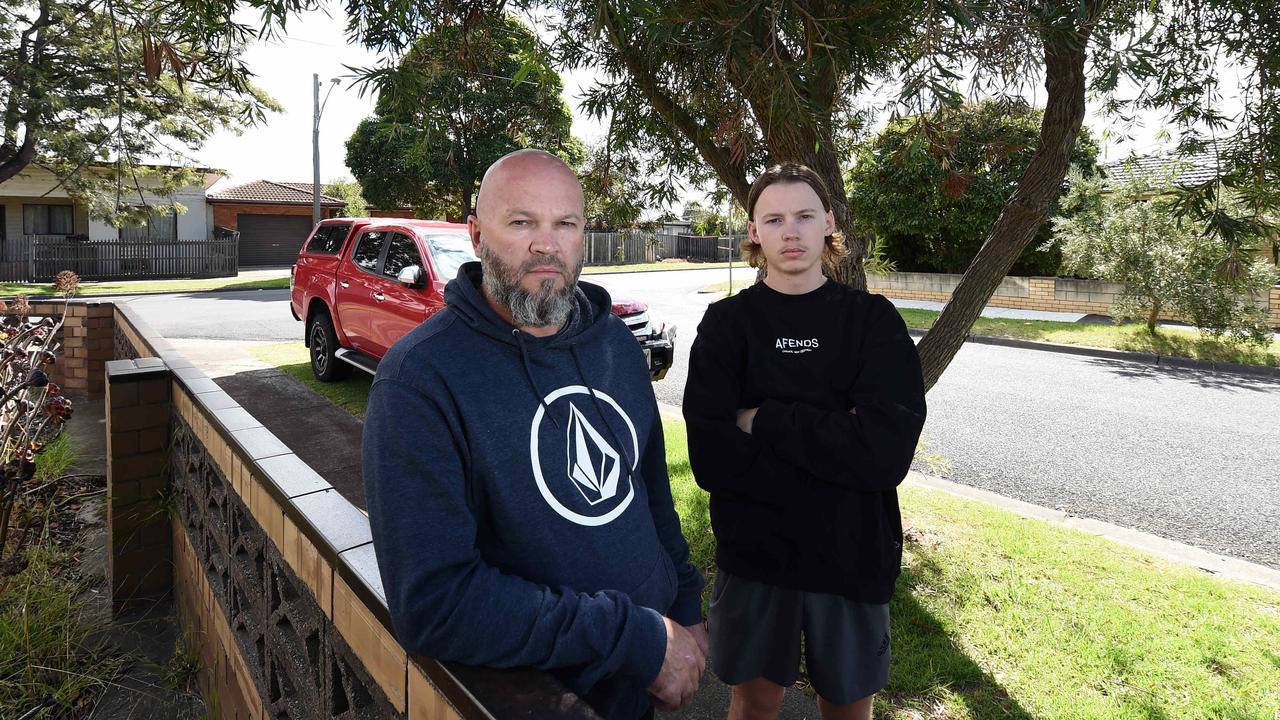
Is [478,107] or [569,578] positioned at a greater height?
[478,107]

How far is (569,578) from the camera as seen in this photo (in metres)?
1.48

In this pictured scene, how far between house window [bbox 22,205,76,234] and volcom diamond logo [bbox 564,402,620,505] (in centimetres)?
3266

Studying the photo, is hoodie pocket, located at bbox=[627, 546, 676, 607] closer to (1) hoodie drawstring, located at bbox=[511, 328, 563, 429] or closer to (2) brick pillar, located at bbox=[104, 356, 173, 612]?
(1) hoodie drawstring, located at bbox=[511, 328, 563, 429]

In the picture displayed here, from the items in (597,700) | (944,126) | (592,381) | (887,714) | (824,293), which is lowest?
(887,714)

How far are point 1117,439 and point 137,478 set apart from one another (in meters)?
7.88

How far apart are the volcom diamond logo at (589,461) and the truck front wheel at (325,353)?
719 centimetres

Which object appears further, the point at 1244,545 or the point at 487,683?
the point at 1244,545

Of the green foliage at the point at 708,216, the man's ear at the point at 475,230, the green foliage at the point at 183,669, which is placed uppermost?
the green foliage at the point at 708,216

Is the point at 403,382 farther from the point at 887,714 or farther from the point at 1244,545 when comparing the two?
the point at 1244,545

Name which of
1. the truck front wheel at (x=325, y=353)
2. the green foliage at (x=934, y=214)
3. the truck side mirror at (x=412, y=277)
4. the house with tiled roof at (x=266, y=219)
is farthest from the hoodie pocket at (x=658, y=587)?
the house with tiled roof at (x=266, y=219)

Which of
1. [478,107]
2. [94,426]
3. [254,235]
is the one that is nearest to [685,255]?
[254,235]

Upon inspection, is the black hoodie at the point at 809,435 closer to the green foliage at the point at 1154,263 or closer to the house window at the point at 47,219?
the green foliage at the point at 1154,263

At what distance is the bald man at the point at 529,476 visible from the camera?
1292mm

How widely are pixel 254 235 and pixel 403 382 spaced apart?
36.0 metres
